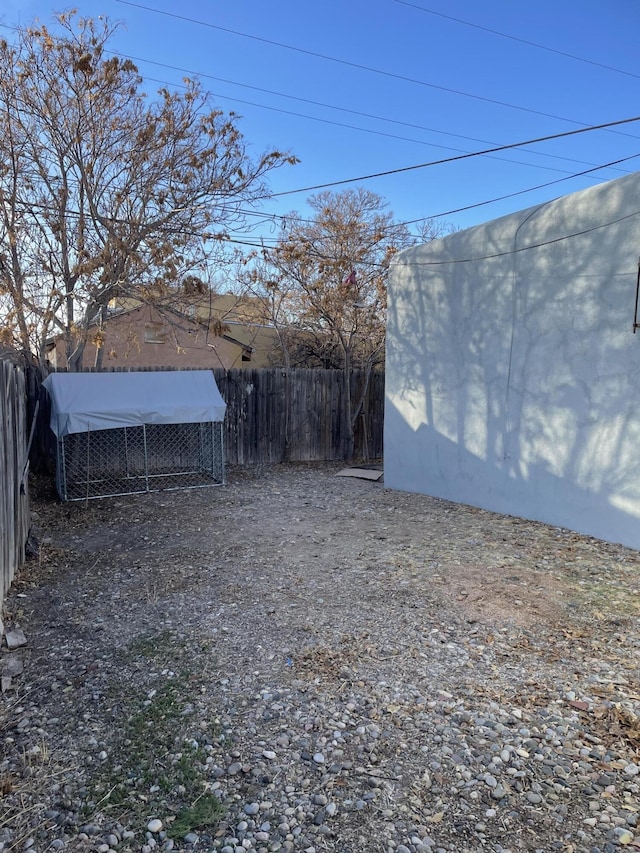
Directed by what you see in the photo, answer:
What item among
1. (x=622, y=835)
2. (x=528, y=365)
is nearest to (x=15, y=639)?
(x=622, y=835)

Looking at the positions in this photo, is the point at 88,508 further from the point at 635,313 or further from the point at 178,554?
the point at 635,313

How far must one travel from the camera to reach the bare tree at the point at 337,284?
12.3 meters

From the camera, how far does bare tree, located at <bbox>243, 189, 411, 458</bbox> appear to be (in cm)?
1231

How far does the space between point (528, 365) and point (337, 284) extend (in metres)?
6.50

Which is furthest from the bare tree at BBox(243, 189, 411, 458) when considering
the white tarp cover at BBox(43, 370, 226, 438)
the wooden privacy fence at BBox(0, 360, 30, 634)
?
the wooden privacy fence at BBox(0, 360, 30, 634)

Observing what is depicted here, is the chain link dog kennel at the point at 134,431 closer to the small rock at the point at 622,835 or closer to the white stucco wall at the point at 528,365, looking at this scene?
the white stucco wall at the point at 528,365

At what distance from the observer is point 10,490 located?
4516 millimetres

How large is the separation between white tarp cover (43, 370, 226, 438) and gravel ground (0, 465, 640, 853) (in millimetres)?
2615

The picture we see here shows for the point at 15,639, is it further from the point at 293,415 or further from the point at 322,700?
the point at 293,415

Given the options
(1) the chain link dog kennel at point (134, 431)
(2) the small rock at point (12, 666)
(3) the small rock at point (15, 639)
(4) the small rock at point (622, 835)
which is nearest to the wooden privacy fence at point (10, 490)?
(3) the small rock at point (15, 639)

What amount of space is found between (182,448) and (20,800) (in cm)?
841

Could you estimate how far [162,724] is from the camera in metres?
2.75

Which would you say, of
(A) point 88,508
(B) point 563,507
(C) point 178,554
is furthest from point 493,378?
(A) point 88,508

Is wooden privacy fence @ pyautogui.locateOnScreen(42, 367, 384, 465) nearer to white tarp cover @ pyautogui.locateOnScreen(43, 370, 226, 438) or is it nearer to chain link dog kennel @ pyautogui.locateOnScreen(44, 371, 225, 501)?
chain link dog kennel @ pyautogui.locateOnScreen(44, 371, 225, 501)
